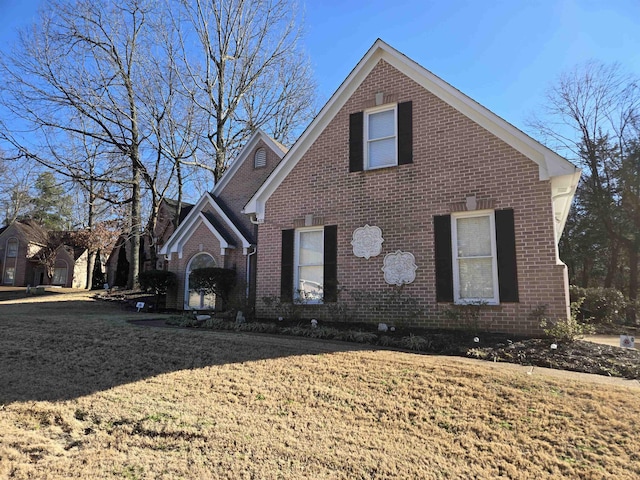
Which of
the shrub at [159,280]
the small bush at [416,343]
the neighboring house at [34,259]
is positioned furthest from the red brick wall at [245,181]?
the neighboring house at [34,259]

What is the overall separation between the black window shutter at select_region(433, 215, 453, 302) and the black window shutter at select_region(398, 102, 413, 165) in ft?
5.64

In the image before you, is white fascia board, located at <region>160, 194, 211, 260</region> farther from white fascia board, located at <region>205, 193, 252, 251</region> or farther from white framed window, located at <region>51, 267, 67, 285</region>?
white framed window, located at <region>51, 267, 67, 285</region>

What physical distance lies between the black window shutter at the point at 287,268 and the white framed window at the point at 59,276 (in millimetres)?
35060

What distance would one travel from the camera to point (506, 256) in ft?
28.2

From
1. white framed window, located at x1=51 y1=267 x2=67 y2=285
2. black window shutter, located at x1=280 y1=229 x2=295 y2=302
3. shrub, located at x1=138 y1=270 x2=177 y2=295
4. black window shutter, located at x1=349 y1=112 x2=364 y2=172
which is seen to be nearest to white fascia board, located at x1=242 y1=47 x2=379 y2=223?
black window shutter, located at x1=349 y1=112 x2=364 y2=172

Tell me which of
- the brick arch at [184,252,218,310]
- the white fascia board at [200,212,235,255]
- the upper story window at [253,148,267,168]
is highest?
the upper story window at [253,148,267,168]

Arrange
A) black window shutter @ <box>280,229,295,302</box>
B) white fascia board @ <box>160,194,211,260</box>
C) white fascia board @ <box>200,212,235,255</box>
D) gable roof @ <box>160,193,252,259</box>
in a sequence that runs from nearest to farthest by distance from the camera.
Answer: black window shutter @ <box>280,229,295,302</box>
white fascia board @ <box>200,212,235,255</box>
gable roof @ <box>160,193,252,259</box>
white fascia board @ <box>160,194,211,260</box>

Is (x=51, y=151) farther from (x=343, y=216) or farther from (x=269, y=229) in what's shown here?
(x=343, y=216)

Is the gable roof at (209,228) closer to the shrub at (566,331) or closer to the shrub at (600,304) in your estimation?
the shrub at (566,331)

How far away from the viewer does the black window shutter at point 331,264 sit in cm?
1041

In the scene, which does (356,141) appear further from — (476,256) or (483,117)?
(476,256)

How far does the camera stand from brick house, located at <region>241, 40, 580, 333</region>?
8508mm

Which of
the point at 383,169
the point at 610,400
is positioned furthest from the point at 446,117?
the point at 610,400

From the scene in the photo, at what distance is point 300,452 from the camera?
11.3 ft
